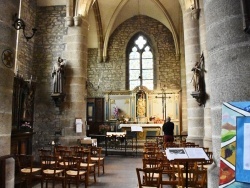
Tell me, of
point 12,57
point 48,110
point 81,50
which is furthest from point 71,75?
point 12,57

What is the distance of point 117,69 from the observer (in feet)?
54.0

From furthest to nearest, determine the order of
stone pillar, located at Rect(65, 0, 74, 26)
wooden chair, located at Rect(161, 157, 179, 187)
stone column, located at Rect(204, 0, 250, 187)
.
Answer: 1. stone pillar, located at Rect(65, 0, 74, 26)
2. wooden chair, located at Rect(161, 157, 179, 187)
3. stone column, located at Rect(204, 0, 250, 187)

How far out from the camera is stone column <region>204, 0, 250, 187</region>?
2432mm

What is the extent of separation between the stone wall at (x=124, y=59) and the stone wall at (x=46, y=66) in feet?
18.3

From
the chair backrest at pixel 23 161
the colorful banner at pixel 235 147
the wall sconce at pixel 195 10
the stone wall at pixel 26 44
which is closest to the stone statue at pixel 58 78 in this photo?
the stone wall at pixel 26 44

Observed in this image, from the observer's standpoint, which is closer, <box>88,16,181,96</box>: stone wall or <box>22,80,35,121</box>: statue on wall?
<box>22,80,35,121</box>: statue on wall

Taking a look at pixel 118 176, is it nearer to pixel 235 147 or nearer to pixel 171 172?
pixel 171 172

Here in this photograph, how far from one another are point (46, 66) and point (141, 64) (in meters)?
7.55

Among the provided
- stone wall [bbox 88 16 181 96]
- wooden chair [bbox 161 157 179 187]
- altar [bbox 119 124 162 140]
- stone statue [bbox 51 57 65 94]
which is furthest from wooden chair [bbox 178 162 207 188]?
stone wall [bbox 88 16 181 96]

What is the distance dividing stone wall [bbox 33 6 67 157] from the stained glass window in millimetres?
6805

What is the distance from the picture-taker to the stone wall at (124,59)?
16.0 meters

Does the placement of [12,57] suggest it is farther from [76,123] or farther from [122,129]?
[122,129]

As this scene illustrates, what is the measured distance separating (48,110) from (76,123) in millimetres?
1456

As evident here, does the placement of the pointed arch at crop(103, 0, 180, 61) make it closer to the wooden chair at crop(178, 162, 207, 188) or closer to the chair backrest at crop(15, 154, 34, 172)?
the chair backrest at crop(15, 154, 34, 172)
